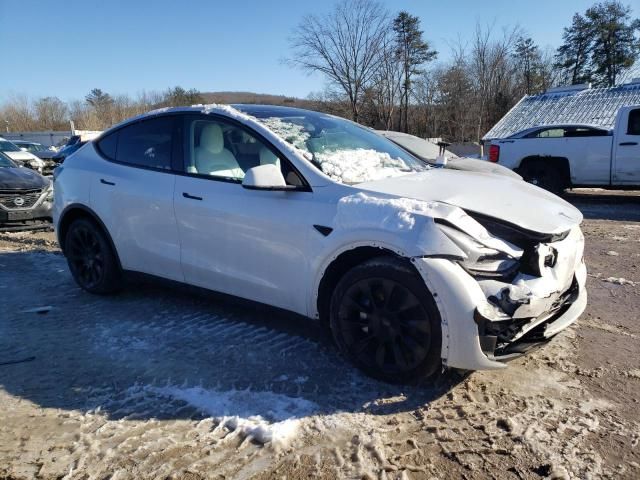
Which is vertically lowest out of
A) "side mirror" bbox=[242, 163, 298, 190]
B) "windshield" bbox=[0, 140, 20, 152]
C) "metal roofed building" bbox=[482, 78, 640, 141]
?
"side mirror" bbox=[242, 163, 298, 190]

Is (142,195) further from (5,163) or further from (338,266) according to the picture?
(5,163)

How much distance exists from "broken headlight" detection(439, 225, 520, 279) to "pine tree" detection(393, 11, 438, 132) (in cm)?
3705

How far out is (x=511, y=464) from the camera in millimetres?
2217

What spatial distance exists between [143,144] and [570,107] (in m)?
26.2

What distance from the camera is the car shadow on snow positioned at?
2752 millimetres

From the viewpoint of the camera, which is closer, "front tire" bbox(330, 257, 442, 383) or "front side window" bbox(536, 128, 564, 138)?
"front tire" bbox(330, 257, 442, 383)

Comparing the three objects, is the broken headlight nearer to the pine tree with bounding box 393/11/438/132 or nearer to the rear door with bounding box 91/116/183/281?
the rear door with bounding box 91/116/183/281

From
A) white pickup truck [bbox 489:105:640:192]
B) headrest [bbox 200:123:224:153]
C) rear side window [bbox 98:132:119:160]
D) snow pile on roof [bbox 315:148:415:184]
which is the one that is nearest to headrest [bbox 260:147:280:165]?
snow pile on roof [bbox 315:148:415:184]

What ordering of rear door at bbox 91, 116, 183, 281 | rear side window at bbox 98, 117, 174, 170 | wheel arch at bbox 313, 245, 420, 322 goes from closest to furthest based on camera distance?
wheel arch at bbox 313, 245, 420, 322 → rear door at bbox 91, 116, 183, 281 → rear side window at bbox 98, 117, 174, 170

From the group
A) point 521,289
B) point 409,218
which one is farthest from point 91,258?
point 521,289

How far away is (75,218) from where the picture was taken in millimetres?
4648

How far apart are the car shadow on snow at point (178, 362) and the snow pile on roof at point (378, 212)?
2.54 feet

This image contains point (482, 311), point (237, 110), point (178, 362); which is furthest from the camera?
point (237, 110)

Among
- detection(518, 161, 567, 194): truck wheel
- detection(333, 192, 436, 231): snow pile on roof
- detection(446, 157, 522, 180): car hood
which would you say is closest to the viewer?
detection(333, 192, 436, 231): snow pile on roof
